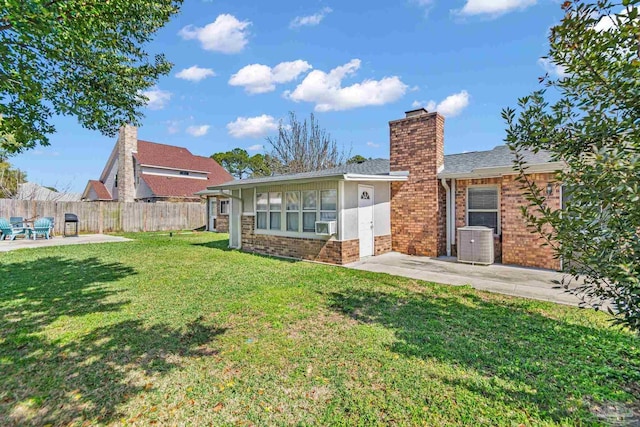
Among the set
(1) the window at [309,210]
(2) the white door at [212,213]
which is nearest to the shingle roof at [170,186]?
(2) the white door at [212,213]

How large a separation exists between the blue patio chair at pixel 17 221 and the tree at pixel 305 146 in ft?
52.2

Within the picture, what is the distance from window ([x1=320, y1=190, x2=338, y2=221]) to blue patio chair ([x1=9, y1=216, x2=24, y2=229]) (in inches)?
625

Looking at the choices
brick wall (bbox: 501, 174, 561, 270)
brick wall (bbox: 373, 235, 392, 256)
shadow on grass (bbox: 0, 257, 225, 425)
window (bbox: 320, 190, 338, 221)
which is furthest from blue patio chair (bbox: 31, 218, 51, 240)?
brick wall (bbox: 501, 174, 561, 270)

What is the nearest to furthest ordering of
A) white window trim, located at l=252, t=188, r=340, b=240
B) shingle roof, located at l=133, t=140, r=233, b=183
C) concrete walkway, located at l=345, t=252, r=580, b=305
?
concrete walkway, located at l=345, t=252, r=580, b=305, white window trim, located at l=252, t=188, r=340, b=240, shingle roof, located at l=133, t=140, r=233, b=183

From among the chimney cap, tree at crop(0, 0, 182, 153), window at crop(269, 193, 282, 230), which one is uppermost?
the chimney cap

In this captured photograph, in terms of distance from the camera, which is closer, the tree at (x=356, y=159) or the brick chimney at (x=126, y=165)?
the brick chimney at (x=126, y=165)

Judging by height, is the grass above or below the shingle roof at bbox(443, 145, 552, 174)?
below

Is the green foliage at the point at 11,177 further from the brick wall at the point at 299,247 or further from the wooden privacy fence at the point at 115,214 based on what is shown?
the brick wall at the point at 299,247

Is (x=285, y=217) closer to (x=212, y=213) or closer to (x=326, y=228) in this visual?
(x=326, y=228)

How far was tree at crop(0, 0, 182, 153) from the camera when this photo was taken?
13.3 ft

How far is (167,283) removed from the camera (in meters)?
6.77

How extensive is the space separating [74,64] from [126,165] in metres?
20.6

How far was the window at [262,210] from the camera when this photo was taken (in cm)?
1091

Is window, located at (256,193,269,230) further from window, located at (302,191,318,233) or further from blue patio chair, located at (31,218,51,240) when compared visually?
blue patio chair, located at (31,218,51,240)
